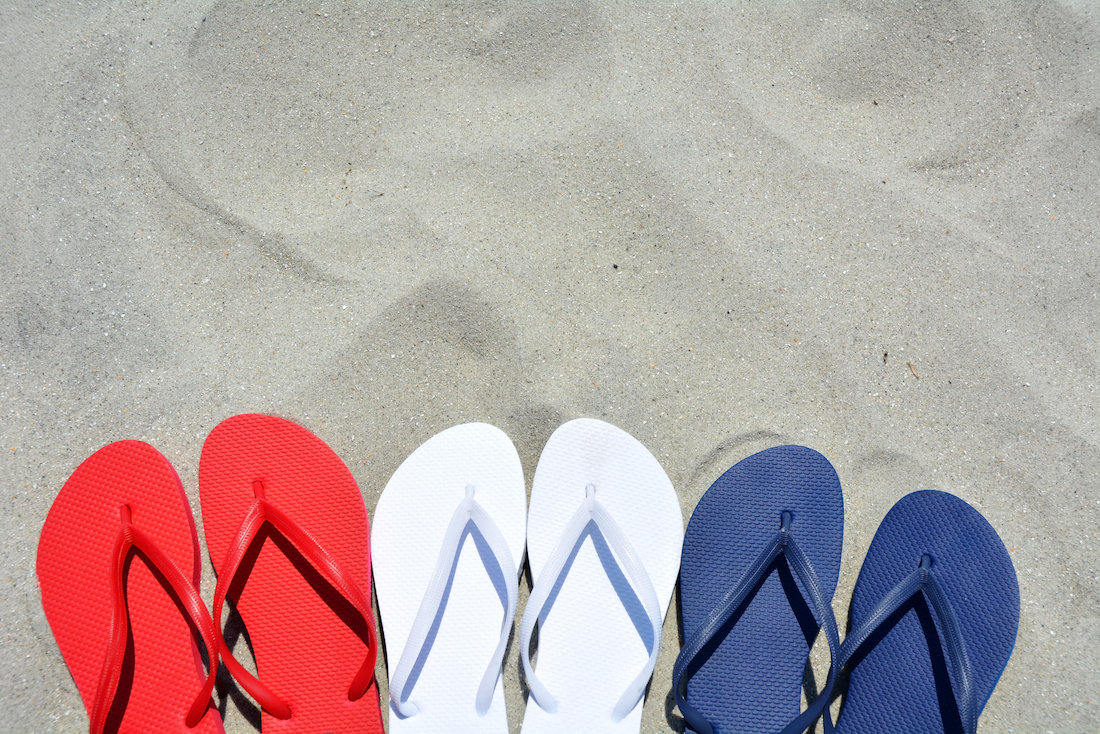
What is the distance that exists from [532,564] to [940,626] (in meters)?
0.73

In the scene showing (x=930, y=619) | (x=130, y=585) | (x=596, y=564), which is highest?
(x=130, y=585)

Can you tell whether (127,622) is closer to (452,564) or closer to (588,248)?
(452,564)

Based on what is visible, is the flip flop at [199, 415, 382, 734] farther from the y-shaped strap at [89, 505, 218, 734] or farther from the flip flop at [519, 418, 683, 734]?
the flip flop at [519, 418, 683, 734]

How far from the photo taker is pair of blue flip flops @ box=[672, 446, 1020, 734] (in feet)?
3.35

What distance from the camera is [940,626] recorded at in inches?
40.5

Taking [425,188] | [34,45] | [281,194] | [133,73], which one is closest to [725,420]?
[425,188]

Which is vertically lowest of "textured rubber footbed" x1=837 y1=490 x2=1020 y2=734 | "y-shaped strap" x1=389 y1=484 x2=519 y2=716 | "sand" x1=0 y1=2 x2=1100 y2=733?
"textured rubber footbed" x1=837 y1=490 x2=1020 y2=734

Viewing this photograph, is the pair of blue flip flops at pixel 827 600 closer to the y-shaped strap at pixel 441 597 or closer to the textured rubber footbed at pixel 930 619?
the textured rubber footbed at pixel 930 619

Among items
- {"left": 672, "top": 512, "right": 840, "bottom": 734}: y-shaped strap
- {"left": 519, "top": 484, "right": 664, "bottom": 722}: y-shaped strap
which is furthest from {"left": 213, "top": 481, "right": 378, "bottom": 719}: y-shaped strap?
{"left": 672, "top": 512, "right": 840, "bottom": 734}: y-shaped strap

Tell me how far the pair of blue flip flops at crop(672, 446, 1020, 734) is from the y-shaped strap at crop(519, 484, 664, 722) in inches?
3.9

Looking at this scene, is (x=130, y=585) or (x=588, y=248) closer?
(x=130, y=585)

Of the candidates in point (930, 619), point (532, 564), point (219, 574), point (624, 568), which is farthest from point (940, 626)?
point (219, 574)

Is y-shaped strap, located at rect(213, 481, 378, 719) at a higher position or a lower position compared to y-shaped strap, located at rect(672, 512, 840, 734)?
higher

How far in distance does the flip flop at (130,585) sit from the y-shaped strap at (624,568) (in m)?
0.54
